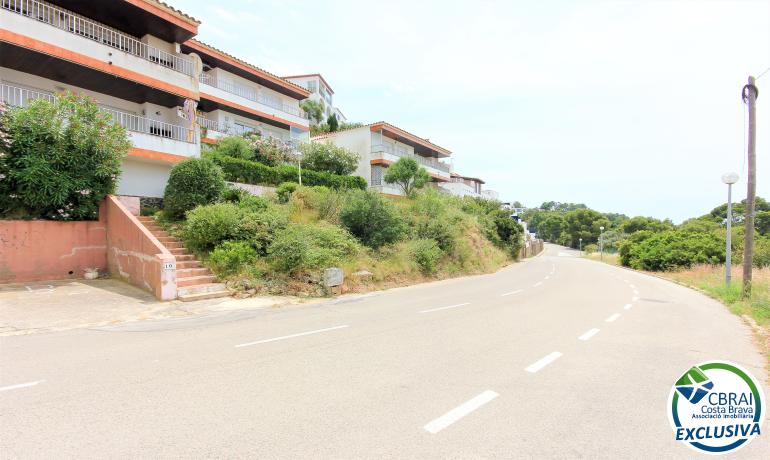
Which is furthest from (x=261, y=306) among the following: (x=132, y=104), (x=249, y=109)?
(x=249, y=109)

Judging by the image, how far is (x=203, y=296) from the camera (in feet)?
33.6

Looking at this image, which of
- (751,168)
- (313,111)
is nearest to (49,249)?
(751,168)

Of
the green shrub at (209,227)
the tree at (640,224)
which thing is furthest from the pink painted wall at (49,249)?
the tree at (640,224)

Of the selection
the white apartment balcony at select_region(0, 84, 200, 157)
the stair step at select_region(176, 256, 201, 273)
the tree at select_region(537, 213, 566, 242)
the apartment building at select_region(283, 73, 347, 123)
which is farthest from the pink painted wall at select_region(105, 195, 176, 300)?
the tree at select_region(537, 213, 566, 242)

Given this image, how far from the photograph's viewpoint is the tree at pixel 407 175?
29.0 meters

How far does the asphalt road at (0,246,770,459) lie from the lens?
308 cm

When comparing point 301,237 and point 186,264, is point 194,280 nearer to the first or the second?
point 186,264

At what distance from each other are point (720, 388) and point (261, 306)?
900cm

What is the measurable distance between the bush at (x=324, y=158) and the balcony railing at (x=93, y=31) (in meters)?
8.34

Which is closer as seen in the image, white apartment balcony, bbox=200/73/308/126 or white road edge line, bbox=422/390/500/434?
white road edge line, bbox=422/390/500/434

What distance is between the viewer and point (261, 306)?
974 cm

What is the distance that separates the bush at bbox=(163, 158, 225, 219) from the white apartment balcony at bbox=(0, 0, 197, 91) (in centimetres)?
557

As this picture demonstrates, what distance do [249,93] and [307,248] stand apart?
68.5 ft

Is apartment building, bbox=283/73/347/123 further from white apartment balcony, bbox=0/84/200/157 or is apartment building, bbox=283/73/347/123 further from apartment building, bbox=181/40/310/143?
white apartment balcony, bbox=0/84/200/157
